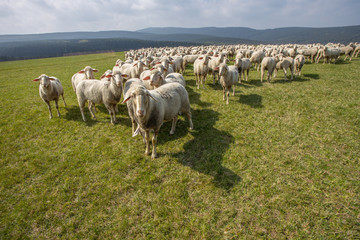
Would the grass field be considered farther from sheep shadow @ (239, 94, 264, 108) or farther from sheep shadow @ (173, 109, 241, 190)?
sheep shadow @ (239, 94, 264, 108)

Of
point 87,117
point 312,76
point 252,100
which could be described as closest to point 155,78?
point 87,117

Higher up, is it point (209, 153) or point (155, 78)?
point (155, 78)

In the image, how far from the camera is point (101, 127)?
782cm

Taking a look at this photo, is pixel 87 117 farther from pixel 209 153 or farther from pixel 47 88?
pixel 209 153

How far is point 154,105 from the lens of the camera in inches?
207

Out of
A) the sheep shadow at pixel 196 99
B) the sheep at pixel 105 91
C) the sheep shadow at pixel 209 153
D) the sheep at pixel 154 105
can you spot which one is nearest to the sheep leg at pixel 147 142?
the sheep at pixel 154 105

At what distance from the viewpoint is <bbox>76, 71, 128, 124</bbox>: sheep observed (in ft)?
24.4

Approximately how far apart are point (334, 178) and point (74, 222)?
7.08m

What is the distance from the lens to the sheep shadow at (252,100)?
946 centimetres

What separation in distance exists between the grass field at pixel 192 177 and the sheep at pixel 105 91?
1.11 meters

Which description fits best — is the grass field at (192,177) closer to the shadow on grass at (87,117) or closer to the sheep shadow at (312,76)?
the shadow on grass at (87,117)

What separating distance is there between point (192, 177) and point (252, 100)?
7347 millimetres

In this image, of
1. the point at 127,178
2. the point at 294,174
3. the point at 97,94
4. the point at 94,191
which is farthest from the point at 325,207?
the point at 97,94

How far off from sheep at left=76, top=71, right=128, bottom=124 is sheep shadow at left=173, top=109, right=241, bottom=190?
157 inches
